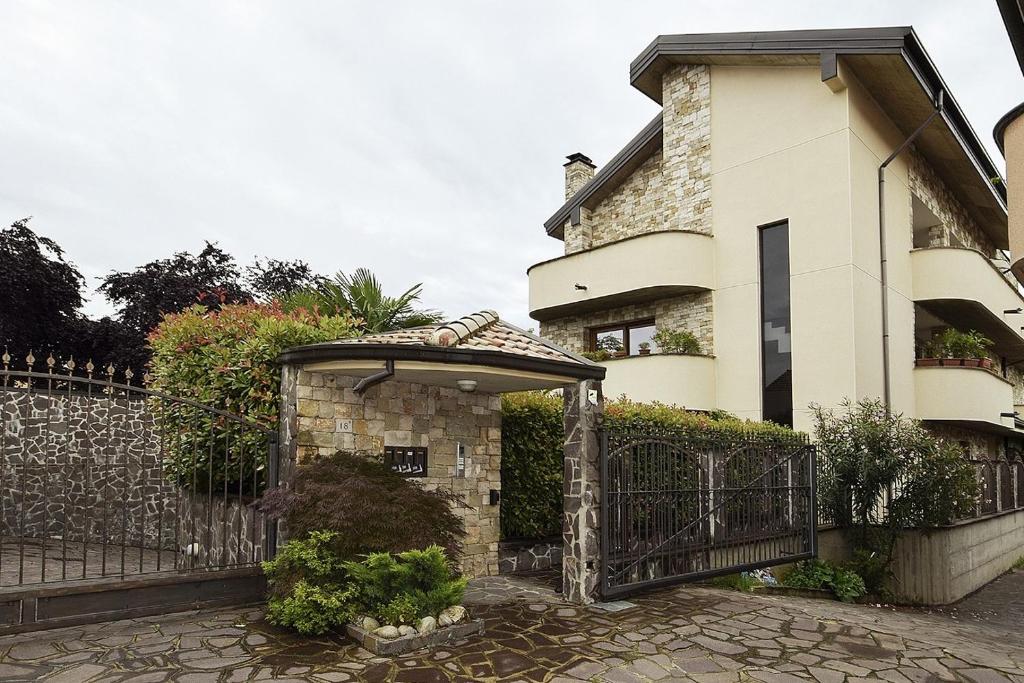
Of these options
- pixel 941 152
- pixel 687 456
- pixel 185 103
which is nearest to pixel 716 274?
pixel 941 152

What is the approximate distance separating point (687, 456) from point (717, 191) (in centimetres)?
865

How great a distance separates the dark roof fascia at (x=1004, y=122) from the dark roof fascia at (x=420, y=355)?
4919 millimetres

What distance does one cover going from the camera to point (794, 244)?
541 inches

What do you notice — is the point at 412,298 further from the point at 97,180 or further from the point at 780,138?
the point at 97,180

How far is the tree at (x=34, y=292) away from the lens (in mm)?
21609

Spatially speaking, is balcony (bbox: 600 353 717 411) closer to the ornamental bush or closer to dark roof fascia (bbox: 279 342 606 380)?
dark roof fascia (bbox: 279 342 606 380)

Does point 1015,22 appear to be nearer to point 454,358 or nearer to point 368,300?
point 454,358

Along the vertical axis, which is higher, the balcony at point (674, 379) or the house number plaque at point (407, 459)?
the balcony at point (674, 379)

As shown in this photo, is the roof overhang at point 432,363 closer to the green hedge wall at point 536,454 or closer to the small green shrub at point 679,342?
the green hedge wall at point 536,454

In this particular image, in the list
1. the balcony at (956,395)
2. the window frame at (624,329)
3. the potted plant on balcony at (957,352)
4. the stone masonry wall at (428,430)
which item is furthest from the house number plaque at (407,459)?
the potted plant on balcony at (957,352)

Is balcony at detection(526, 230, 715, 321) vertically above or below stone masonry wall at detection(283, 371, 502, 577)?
above

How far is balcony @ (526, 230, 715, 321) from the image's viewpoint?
14812 millimetres

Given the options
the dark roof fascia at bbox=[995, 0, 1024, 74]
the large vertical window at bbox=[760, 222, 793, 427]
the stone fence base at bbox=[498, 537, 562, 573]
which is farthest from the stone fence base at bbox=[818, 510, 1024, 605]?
the dark roof fascia at bbox=[995, 0, 1024, 74]

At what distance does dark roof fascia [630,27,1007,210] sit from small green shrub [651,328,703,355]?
244 inches
